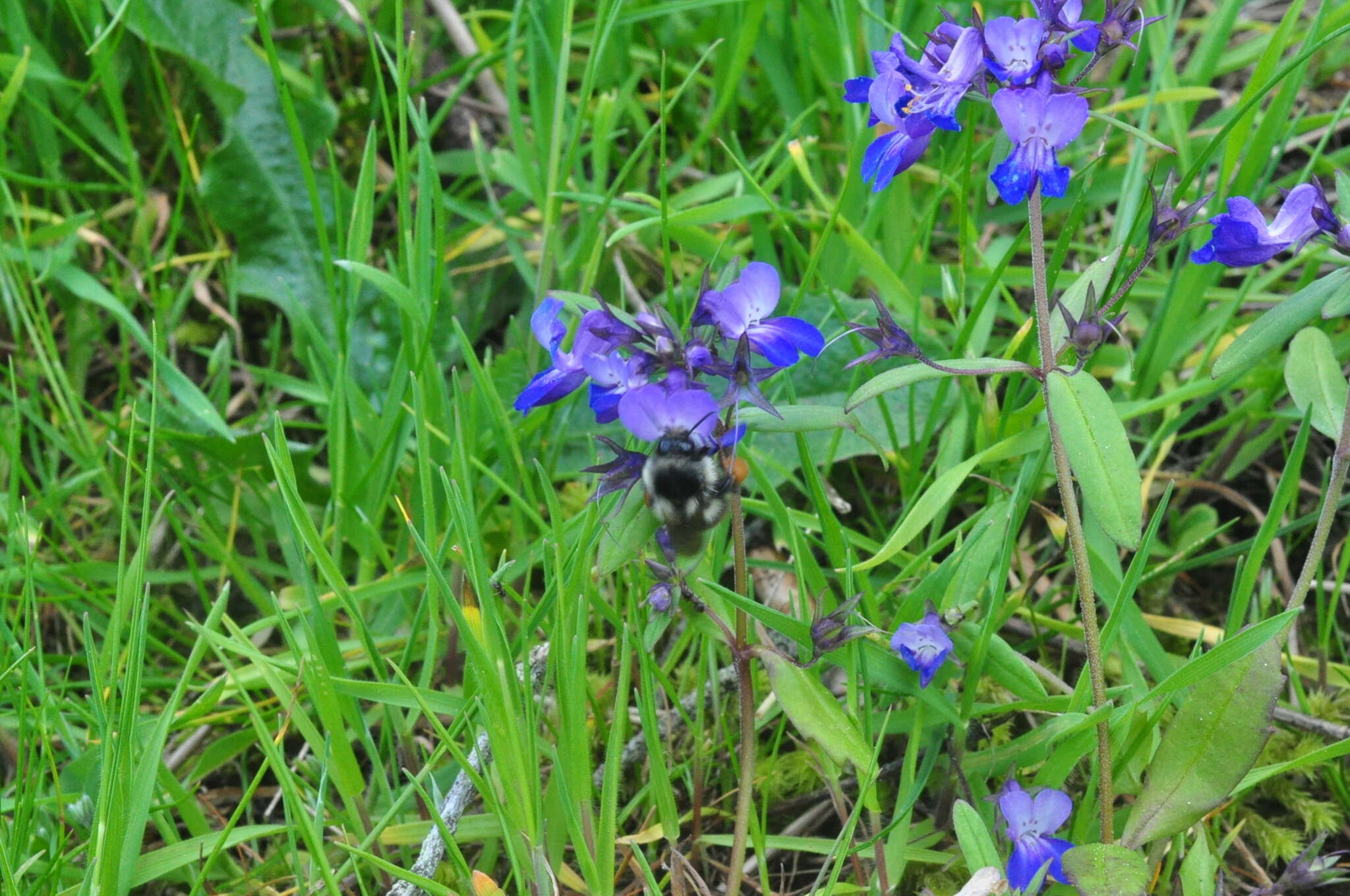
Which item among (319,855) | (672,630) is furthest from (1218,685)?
(319,855)

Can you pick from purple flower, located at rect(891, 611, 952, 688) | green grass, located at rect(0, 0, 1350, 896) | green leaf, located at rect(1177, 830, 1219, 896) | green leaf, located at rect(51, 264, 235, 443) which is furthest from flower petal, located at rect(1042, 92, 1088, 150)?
green leaf, located at rect(51, 264, 235, 443)

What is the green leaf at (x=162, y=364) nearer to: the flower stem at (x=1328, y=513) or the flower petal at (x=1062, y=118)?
the flower petal at (x=1062, y=118)

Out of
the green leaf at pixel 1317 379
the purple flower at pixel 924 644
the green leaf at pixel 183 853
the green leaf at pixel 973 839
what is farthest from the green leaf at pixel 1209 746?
the green leaf at pixel 183 853

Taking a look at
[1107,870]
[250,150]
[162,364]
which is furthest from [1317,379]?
[250,150]

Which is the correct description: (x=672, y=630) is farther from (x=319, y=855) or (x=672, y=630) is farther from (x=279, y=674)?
A: (x=319, y=855)

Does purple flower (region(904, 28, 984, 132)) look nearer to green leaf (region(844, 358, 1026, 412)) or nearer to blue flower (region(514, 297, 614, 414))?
green leaf (region(844, 358, 1026, 412))

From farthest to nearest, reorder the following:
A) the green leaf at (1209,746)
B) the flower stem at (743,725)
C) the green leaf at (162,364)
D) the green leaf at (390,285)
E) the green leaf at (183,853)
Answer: the green leaf at (162,364) → the green leaf at (390,285) → the green leaf at (183,853) → the flower stem at (743,725) → the green leaf at (1209,746)

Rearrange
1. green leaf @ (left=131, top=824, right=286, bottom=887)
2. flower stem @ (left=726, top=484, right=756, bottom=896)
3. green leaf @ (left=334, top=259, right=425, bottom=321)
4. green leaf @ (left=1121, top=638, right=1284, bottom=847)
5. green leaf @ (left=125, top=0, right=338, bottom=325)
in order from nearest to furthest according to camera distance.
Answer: green leaf @ (left=1121, top=638, right=1284, bottom=847) < flower stem @ (left=726, top=484, right=756, bottom=896) < green leaf @ (left=131, top=824, right=286, bottom=887) < green leaf @ (left=334, top=259, right=425, bottom=321) < green leaf @ (left=125, top=0, right=338, bottom=325)
